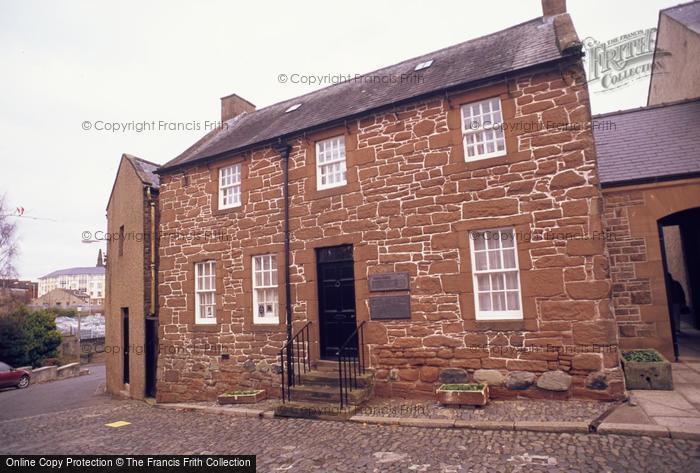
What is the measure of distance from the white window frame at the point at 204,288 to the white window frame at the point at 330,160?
165 inches

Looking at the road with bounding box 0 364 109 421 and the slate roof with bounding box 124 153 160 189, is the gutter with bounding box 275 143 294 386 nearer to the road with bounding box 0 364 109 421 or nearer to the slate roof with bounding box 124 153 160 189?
the slate roof with bounding box 124 153 160 189

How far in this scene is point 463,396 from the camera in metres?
7.40

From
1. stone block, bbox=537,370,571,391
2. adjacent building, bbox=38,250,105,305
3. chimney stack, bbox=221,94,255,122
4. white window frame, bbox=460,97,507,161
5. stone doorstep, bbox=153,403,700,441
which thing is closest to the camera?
stone doorstep, bbox=153,403,700,441

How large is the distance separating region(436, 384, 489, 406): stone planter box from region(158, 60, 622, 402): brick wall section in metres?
0.53

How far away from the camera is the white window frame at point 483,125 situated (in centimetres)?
840

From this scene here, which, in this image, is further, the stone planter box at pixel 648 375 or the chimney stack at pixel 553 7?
the chimney stack at pixel 553 7

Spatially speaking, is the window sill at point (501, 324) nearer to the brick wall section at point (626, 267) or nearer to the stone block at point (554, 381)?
the stone block at point (554, 381)

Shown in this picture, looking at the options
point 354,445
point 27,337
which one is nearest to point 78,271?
point 27,337

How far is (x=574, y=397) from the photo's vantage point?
285 inches

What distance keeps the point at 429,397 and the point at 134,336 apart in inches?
429

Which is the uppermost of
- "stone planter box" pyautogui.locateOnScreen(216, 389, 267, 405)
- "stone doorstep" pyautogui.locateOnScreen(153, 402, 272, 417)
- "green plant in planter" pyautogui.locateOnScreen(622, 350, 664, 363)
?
"green plant in planter" pyautogui.locateOnScreen(622, 350, 664, 363)

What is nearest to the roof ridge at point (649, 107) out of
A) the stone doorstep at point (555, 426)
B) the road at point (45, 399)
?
the stone doorstep at point (555, 426)

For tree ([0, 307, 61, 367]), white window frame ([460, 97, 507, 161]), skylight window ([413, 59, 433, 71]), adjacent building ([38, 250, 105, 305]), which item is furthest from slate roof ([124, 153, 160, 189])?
adjacent building ([38, 250, 105, 305])

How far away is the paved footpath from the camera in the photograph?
16.9 feet
